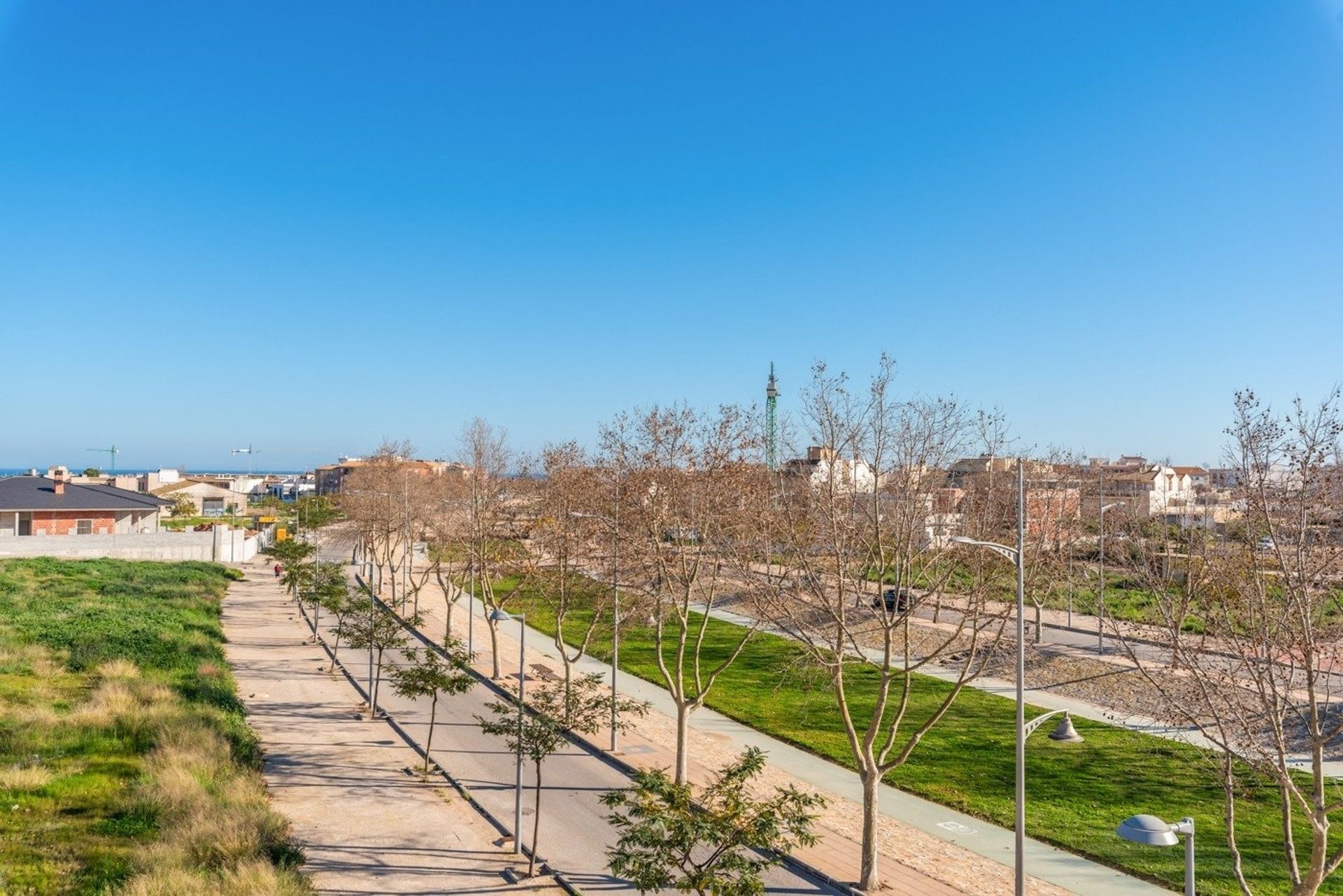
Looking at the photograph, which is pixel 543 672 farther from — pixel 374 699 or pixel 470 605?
pixel 374 699

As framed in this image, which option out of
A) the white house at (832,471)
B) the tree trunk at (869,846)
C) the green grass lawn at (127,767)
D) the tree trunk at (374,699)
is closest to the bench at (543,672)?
the tree trunk at (374,699)

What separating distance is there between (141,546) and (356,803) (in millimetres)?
53742

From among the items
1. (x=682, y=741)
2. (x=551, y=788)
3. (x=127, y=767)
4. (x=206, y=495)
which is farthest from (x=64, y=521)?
(x=206, y=495)

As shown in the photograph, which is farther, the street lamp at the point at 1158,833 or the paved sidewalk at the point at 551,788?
the paved sidewalk at the point at 551,788

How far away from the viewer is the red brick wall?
62.7 m

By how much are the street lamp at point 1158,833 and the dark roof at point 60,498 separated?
71776 mm

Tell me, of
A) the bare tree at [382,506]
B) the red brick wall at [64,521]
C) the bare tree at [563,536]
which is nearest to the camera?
the bare tree at [563,536]

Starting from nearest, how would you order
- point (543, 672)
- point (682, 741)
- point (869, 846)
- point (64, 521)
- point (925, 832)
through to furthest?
point (869, 846), point (925, 832), point (682, 741), point (543, 672), point (64, 521)

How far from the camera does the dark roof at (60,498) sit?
6206 cm

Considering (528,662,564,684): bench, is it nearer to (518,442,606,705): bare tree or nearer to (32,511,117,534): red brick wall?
(518,442,606,705): bare tree

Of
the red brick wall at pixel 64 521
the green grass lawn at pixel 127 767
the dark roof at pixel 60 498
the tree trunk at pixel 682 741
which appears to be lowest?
the green grass lawn at pixel 127 767

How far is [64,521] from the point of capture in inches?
2504

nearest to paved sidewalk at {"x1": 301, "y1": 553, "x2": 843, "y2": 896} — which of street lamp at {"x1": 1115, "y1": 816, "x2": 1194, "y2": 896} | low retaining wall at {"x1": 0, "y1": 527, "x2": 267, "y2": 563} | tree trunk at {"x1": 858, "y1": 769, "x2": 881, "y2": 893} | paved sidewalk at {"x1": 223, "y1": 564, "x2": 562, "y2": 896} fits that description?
tree trunk at {"x1": 858, "y1": 769, "x2": 881, "y2": 893}

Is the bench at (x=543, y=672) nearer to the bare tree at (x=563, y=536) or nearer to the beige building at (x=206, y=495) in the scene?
the bare tree at (x=563, y=536)
